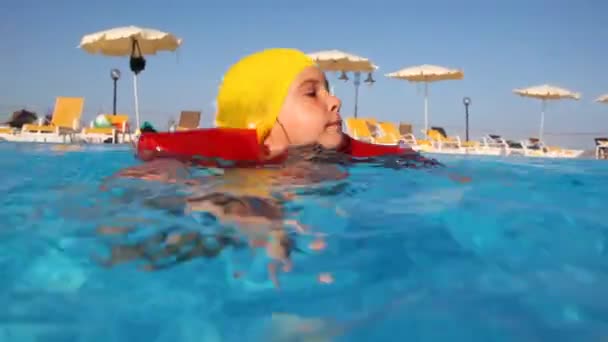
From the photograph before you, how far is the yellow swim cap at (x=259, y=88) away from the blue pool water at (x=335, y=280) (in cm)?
106

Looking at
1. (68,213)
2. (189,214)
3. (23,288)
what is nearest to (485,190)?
(189,214)

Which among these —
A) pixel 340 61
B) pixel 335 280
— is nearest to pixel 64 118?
pixel 340 61

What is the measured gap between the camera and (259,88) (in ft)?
9.84

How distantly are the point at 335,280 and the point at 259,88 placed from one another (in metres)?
2.03

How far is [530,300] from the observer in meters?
1.02

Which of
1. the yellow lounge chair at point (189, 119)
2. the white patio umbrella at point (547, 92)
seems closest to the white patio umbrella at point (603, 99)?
the white patio umbrella at point (547, 92)

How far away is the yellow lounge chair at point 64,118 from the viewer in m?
12.5

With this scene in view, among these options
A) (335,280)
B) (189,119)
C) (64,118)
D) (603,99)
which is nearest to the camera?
(335,280)

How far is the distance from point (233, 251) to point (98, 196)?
1100mm

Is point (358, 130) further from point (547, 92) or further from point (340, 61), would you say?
point (547, 92)

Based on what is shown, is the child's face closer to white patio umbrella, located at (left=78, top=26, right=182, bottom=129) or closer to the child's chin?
the child's chin

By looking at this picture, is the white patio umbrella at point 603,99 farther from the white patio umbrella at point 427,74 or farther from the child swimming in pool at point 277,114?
the child swimming in pool at point 277,114

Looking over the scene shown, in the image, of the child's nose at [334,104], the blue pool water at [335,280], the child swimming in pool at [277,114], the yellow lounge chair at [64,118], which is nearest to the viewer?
the blue pool water at [335,280]

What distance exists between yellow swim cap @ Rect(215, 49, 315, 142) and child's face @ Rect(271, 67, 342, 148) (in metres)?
0.05
